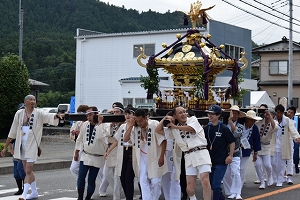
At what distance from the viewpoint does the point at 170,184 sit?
9.78 meters

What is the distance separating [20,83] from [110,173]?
48.0 feet

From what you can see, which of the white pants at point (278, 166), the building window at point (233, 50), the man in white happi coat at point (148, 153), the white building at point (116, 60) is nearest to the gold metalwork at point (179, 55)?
the white pants at point (278, 166)

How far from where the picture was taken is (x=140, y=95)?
121 ft

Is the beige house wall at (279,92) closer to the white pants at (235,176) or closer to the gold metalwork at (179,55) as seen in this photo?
the gold metalwork at (179,55)

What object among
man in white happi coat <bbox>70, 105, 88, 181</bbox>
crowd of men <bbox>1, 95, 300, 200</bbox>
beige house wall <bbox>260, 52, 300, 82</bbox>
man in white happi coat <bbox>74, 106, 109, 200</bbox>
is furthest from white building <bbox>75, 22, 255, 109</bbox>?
man in white happi coat <bbox>74, 106, 109, 200</bbox>

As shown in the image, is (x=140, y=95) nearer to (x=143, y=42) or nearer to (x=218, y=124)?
(x=143, y=42)

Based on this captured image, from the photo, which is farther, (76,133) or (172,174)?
(76,133)

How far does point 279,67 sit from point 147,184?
134 feet

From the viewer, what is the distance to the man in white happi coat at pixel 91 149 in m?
9.88

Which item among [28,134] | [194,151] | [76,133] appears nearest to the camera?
[194,151]

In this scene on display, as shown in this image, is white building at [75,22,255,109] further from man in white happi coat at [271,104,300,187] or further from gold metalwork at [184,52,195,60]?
gold metalwork at [184,52,195,60]

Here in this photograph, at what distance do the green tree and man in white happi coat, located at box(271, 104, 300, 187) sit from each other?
13642 millimetres

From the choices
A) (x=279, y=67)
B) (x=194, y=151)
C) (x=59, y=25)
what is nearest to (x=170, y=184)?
(x=194, y=151)

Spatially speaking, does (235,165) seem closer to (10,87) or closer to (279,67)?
(10,87)
